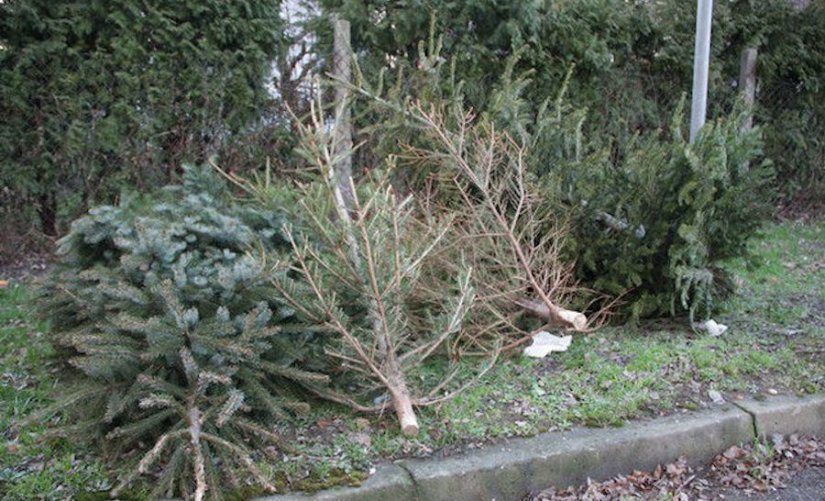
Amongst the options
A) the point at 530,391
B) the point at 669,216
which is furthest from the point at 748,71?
→ the point at 530,391

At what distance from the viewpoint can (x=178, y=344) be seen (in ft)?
9.31

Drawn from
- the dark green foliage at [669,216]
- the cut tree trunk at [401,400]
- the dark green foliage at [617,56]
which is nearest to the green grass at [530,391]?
the cut tree trunk at [401,400]

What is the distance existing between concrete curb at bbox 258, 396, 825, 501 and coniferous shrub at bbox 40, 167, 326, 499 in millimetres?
382

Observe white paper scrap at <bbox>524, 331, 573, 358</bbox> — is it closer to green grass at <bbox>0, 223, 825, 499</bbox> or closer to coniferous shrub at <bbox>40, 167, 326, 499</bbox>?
green grass at <bbox>0, 223, 825, 499</bbox>

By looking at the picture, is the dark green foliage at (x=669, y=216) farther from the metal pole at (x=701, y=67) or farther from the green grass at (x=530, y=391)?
the metal pole at (x=701, y=67)

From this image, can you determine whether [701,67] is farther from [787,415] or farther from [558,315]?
[787,415]

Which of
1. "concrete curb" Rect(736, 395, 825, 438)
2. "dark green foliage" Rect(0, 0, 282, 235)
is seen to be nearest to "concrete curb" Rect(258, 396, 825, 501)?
"concrete curb" Rect(736, 395, 825, 438)

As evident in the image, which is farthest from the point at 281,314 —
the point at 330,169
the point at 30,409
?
the point at 30,409

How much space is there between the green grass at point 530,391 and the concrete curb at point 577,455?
0.09 meters

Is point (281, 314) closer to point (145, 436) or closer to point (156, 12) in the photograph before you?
point (145, 436)

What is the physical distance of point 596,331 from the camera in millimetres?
4387

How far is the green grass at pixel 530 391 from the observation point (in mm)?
2812

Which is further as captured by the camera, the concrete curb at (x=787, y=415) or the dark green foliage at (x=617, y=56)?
the dark green foliage at (x=617, y=56)

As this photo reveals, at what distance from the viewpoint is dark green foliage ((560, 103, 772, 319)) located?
4086 mm
